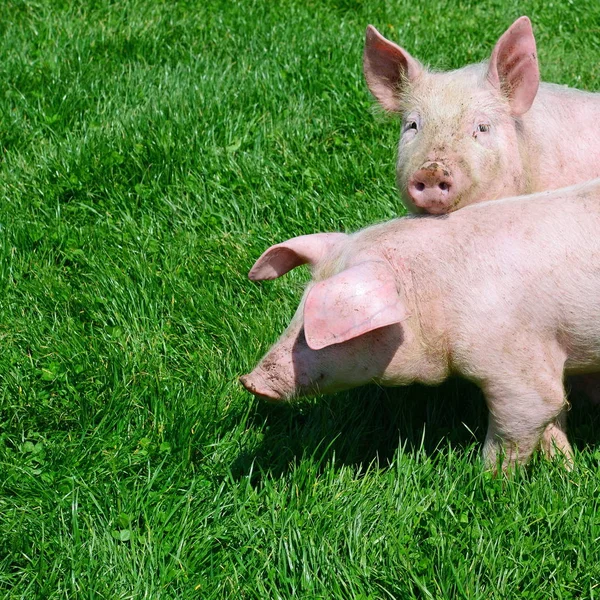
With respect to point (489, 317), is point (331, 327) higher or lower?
higher

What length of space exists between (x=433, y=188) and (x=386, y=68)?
1.07m

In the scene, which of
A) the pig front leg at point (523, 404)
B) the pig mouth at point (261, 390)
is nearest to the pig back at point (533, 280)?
the pig front leg at point (523, 404)

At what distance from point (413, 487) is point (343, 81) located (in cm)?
337

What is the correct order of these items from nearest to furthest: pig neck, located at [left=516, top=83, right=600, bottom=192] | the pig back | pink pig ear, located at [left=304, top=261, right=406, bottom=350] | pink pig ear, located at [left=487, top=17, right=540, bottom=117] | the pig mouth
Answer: pink pig ear, located at [left=304, top=261, right=406, bottom=350] < the pig back < the pig mouth < pink pig ear, located at [left=487, top=17, right=540, bottom=117] < pig neck, located at [left=516, top=83, right=600, bottom=192]

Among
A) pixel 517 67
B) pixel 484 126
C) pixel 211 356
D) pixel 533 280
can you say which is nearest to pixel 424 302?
pixel 533 280

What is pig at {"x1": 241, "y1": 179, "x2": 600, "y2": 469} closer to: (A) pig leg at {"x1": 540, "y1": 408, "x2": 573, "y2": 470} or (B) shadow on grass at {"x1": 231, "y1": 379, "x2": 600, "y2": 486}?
(A) pig leg at {"x1": 540, "y1": 408, "x2": 573, "y2": 470}

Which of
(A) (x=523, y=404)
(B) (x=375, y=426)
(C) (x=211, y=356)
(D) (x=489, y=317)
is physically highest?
(D) (x=489, y=317)

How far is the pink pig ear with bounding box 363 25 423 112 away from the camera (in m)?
4.65

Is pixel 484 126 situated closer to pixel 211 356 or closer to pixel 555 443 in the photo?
pixel 555 443

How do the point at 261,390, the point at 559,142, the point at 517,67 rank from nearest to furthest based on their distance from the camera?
the point at 261,390, the point at 517,67, the point at 559,142

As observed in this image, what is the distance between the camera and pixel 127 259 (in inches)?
201

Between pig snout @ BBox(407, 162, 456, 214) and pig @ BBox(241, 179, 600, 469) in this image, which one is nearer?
pig @ BBox(241, 179, 600, 469)

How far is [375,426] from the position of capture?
4270 mm

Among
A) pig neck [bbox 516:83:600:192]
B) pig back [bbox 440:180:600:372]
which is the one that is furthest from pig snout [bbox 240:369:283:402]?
pig neck [bbox 516:83:600:192]
